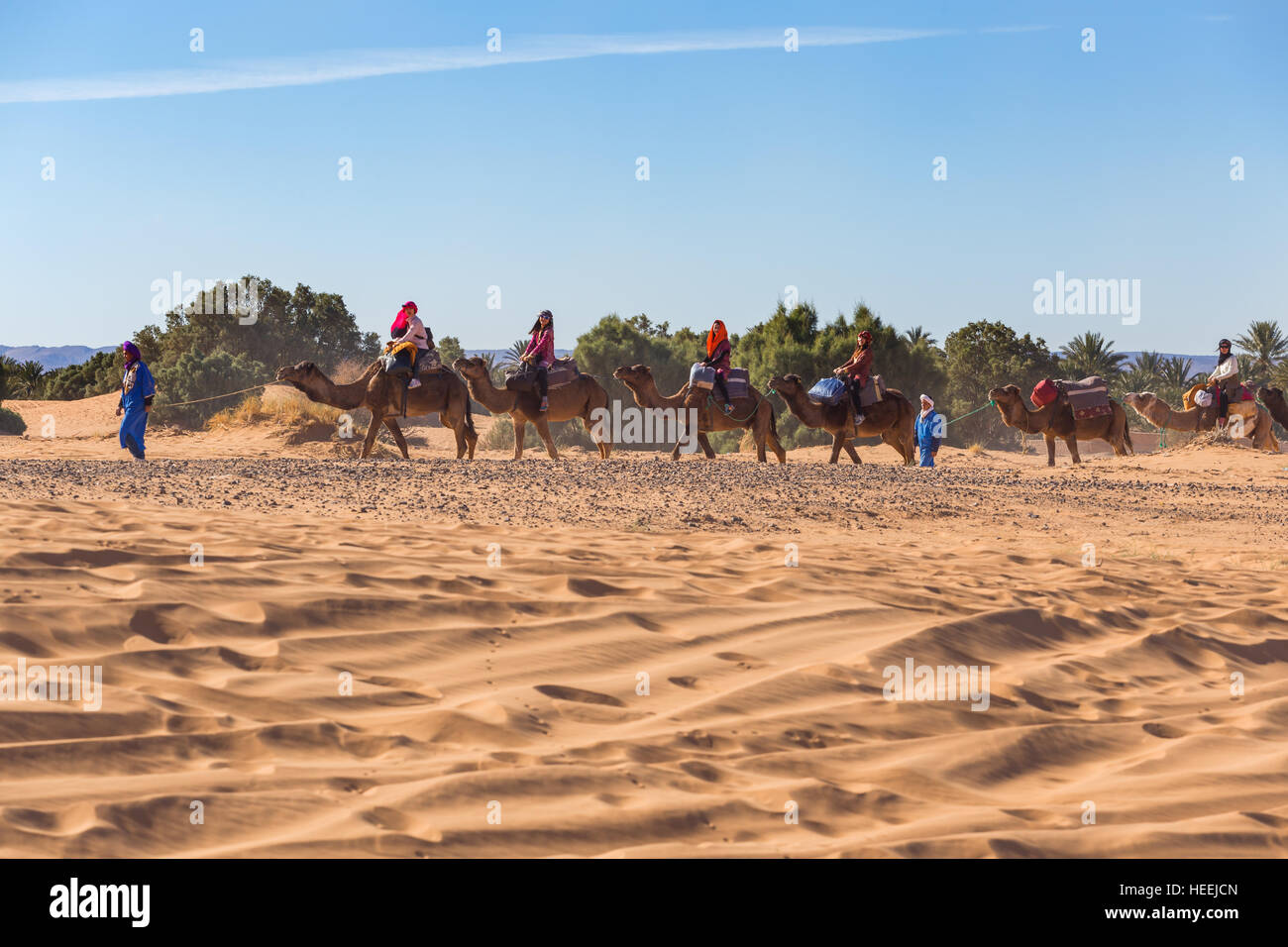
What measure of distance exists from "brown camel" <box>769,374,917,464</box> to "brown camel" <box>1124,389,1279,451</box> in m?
7.61

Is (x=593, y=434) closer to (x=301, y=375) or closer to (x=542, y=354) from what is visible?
(x=542, y=354)

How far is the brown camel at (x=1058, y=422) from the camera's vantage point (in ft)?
78.4

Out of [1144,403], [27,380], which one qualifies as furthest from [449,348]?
[1144,403]

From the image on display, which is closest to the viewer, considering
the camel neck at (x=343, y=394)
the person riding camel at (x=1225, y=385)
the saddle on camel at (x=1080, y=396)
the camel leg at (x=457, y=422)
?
the camel neck at (x=343, y=394)

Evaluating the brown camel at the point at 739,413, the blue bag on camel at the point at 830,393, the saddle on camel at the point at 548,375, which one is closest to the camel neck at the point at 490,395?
the saddle on camel at the point at 548,375

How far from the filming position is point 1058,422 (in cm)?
2448

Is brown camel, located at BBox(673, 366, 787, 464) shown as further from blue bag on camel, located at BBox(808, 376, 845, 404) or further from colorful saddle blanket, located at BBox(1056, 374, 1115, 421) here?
colorful saddle blanket, located at BBox(1056, 374, 1115, 421)

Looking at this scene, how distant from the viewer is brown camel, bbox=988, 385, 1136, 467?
23.9 meters

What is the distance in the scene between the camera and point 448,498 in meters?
12.0

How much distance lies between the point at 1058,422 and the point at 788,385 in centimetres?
682

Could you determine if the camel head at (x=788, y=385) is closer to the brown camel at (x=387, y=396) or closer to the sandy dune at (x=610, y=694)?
the brown camel at (x=387, y=396)

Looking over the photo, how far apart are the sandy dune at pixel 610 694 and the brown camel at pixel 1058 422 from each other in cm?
1383

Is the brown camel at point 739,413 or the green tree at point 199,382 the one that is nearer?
the brown camel at point 739,413
